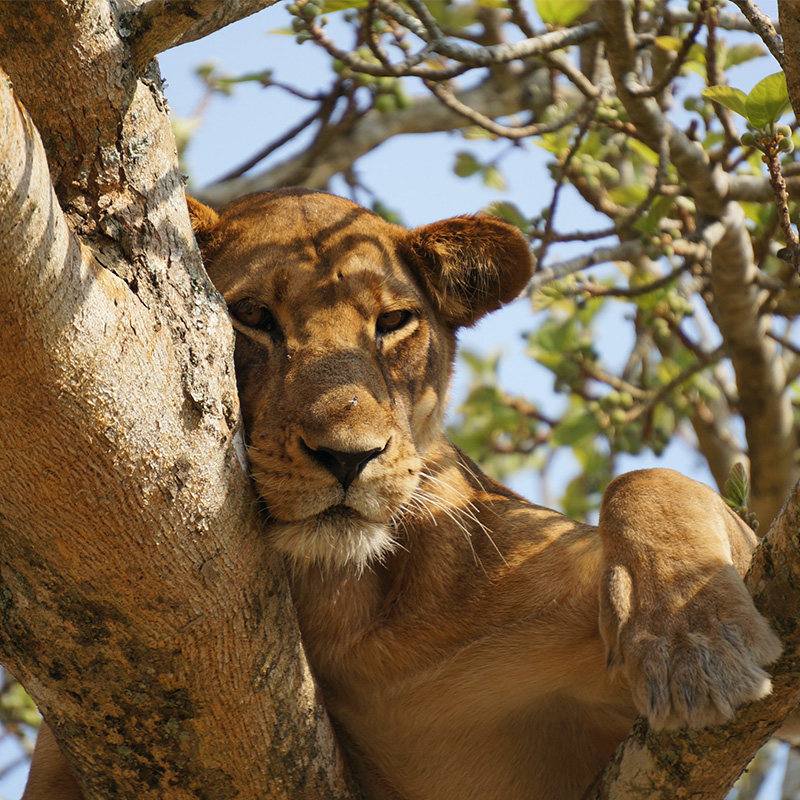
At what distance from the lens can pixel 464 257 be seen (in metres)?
4.79

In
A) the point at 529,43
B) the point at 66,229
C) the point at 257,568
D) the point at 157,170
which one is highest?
the point at 529,43

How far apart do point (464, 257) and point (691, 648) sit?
7.30 feet

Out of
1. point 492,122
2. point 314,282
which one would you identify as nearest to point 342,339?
point 314,282

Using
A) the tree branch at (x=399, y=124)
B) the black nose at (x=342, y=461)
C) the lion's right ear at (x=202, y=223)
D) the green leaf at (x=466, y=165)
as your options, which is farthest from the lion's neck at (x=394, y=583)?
the tree branch at (x=399, y=124)

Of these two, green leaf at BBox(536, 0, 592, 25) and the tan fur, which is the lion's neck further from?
green leaf at BBox(536, 0, 592, 25)

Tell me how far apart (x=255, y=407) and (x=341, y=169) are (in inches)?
183

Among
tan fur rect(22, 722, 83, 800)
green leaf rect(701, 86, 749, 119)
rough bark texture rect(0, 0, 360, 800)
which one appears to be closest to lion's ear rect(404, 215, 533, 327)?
green leaf rect(701, 86, 749, 119)

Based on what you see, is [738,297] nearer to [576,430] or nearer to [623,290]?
[623,290]

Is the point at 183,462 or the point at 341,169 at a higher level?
the point at 341,169

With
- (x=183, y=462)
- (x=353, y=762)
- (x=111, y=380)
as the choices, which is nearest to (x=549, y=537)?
(x=353, y=762)

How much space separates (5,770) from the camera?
616 centimetres

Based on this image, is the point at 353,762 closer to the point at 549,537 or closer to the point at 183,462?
the point at 549,537

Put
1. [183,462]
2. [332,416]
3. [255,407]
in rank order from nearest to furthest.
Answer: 1. [183,462]
2. [332,416]
3. [255,407]

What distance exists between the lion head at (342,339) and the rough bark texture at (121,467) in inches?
10.0
